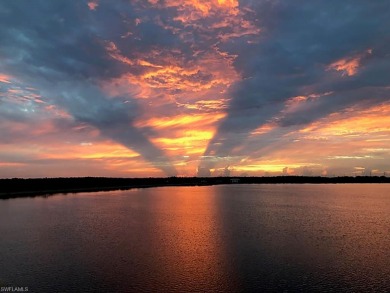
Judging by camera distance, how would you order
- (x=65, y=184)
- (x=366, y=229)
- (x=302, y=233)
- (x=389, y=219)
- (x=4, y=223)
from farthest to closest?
(x=65, y=184) < (x=389, y=219) < (x=4, y=223) < (x=366, y=229) < (x=302, y=233)

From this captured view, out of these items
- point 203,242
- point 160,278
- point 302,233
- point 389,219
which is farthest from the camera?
point 389,219

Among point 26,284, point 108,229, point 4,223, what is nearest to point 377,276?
point 26,284

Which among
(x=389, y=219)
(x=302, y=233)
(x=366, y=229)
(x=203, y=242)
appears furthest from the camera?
(x=389, y=219)

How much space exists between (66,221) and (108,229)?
35.4 ft

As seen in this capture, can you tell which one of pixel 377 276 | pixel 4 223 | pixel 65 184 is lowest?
pixel 377 276

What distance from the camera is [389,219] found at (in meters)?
56.2

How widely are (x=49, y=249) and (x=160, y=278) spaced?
13281 mm

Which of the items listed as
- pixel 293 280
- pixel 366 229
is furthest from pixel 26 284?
pixel 366 229

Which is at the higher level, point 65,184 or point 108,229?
point 65,184

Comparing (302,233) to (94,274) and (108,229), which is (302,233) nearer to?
(108,229)

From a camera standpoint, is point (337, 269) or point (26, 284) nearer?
point (26, 284)

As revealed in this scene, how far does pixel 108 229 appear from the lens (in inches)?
1697

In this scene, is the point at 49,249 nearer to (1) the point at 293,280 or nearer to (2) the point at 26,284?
(2) the point at 26,284

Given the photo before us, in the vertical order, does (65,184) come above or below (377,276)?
above
